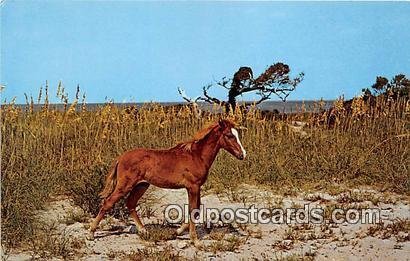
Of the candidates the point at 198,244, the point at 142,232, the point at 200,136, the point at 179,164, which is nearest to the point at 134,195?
the point at 142,232

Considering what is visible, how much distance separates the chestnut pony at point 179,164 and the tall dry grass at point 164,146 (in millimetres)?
1297

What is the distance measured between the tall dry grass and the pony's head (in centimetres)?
180

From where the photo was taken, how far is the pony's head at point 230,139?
4.96 m

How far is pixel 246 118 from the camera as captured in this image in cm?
816

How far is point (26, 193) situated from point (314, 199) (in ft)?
10.5

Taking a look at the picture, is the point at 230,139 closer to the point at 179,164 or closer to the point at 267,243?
the point at 179,164

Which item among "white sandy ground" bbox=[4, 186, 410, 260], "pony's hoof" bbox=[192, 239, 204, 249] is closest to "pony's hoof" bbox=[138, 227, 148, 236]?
"white sandy ground" bbox=[4, 186, 410, 260]

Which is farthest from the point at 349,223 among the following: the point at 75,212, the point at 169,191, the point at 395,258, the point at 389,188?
the point at 75,212

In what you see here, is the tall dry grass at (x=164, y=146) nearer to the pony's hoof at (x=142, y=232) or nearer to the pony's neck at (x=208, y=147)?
the pony's hoof at (x=142, y=232)

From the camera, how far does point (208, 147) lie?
16.8ft

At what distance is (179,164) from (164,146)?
228cm

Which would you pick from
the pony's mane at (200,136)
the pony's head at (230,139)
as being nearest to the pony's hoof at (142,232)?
the pony's mane at (200,136)

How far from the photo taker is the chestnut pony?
16.4ft

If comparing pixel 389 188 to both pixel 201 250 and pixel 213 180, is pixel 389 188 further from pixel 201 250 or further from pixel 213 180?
pixel 201 250
